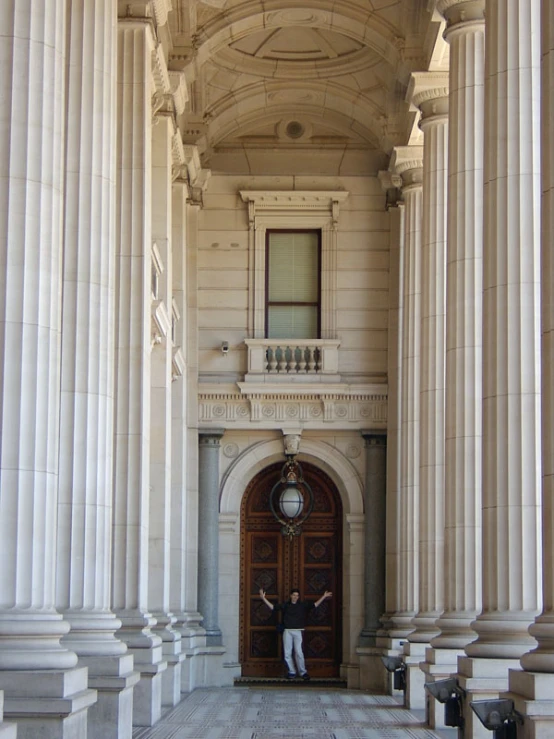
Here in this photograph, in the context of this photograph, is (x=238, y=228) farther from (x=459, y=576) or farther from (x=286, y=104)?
(x=459, y=576)

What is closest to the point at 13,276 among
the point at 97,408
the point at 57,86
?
the point at 57,86

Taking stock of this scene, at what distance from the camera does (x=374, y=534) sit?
30781mm

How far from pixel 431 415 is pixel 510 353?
8180mm

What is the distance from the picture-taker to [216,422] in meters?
31.0

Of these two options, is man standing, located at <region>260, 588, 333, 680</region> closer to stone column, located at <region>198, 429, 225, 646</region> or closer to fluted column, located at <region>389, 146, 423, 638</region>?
stone column, located at <region>198, 429, 225, 646</region>

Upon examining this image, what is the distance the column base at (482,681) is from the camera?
14633 mm

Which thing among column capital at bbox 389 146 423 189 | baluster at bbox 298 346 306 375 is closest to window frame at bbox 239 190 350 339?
baluster at bbox 298 346 306 375

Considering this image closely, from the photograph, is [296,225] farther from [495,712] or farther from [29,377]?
[495,712]

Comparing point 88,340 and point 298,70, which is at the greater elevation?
point 298,70

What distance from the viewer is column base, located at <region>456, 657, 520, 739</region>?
14633 mm

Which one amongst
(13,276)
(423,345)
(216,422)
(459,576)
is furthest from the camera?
(216,422)

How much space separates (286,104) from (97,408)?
18.0 metres

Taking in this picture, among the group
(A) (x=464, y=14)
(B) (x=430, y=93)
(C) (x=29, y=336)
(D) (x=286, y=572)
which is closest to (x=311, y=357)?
(D) (x=286, y=572)

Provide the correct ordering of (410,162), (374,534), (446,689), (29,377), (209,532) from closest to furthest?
(29,377) < (446,689) < (410,162) < (209,532) < (374,534)
